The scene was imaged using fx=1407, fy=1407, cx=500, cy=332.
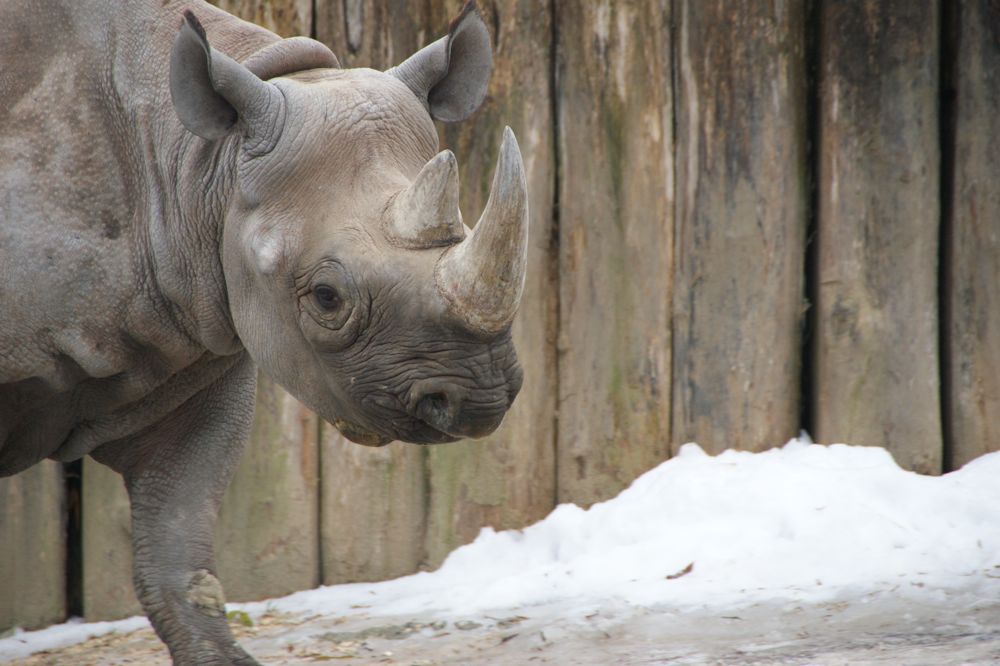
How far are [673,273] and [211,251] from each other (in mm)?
2223

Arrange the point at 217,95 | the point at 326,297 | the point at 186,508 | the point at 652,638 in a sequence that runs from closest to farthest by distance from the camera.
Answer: the point at 326,297 → the point at 217,95 → the point at 186,508 → the point at 652,638

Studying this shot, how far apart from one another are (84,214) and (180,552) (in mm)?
1086

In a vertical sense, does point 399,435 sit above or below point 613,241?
below

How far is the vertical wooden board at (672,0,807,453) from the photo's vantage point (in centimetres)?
531

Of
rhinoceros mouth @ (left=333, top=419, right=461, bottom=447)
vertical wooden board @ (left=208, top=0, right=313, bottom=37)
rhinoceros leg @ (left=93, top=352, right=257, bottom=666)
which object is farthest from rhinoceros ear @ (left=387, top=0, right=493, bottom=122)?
vertical wooden board @ (left=208, top=0, right=313, bottom=37)

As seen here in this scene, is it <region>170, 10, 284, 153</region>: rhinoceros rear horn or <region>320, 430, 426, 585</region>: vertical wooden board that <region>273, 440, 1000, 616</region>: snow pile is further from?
<region>170, 10, 284, 153</region>: rhinoceros rear horn

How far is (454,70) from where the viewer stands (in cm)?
385

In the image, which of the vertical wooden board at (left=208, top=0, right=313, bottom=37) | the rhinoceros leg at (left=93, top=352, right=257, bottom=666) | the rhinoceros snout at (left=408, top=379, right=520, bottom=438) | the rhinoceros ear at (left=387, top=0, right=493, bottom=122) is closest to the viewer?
the rhinoceros snout at (left=408, top=379, right=520, bottom=438)

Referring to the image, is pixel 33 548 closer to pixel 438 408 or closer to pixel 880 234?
pixel 438 408

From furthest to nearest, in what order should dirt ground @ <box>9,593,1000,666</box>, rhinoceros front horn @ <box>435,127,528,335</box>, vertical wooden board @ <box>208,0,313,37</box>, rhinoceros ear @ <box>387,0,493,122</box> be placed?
vertical wooden board @ <box>208,0,313,37</box> → dirt ground @ <box>9,593,1000,666</box> → rhinoceros ear @ <box>387,0,493,122</box> → rhinoceros front horn @ <box>435,127,528,335</box>

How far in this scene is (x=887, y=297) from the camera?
5.36m

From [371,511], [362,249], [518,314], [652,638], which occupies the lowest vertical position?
[652,638]

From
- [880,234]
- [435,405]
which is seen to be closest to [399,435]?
[435,405]

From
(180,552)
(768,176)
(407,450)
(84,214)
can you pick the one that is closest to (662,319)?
(768,176)
